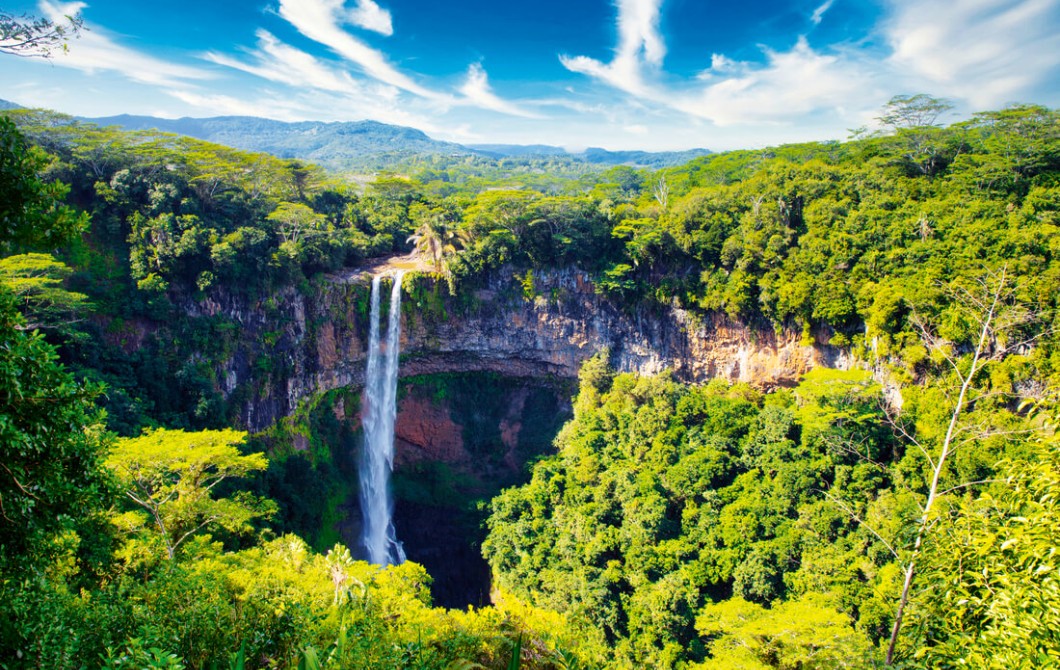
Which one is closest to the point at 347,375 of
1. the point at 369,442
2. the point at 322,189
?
the point at 369,442

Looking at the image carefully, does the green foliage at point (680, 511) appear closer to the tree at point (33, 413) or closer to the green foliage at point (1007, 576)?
the green foliage at point (1007, 576)

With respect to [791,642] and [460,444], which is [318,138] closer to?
[460,444]

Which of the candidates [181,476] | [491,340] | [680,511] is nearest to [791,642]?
[680,511]

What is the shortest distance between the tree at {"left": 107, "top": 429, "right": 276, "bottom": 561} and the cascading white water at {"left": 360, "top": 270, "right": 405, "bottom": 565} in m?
9.96

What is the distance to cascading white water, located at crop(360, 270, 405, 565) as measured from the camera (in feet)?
75.1

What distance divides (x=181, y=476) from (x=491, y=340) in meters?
14.2

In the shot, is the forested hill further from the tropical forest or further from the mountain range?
the mountain range

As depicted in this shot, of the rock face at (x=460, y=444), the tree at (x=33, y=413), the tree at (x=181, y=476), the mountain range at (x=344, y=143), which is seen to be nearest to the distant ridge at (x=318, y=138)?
the mountain range at (x=344, y=143)

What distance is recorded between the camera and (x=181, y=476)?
1265 centimetres

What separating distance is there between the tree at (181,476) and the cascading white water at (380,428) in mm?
9958

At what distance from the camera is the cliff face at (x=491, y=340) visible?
20.0m

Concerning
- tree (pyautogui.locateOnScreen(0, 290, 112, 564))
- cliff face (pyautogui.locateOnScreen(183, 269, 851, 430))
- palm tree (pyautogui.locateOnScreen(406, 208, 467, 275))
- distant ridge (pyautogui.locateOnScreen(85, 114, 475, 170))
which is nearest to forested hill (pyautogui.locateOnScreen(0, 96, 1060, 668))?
tree (pyautogui.locateOnScreen(0, 290, 112, 564))

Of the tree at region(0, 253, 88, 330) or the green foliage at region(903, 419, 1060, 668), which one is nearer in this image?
the green foliage at region(903, 419, 1060, 668)

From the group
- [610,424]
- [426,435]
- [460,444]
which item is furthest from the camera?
[460,444]
